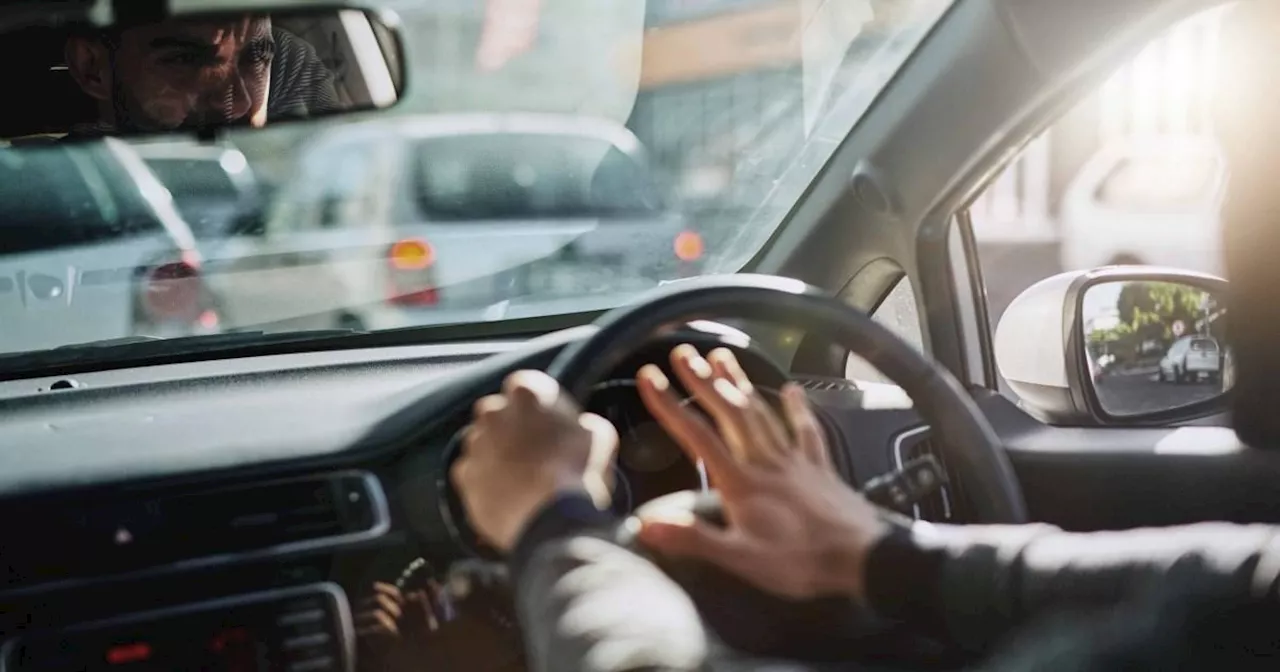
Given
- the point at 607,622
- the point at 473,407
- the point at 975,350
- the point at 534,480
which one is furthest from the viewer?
the point at 975,350

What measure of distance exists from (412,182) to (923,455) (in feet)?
17.0

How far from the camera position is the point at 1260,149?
2.68 m

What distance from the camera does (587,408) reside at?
→ 2.35 metres

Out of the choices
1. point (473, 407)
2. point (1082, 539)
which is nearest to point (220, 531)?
point (473, 407)

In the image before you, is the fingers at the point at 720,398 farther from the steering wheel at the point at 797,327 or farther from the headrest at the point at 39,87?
the headrest at the point at 39,87

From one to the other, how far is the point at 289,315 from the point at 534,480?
5.72 feet

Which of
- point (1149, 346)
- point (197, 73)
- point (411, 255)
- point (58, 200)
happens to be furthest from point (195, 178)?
point (1149, 346)

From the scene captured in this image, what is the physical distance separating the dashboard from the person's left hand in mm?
190

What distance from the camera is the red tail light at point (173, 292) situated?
10.9ft

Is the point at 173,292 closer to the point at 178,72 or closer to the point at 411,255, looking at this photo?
the point at 178,72

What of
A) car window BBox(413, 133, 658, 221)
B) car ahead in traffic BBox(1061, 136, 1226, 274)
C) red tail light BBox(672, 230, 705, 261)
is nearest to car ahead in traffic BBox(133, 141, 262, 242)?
car window BBox(413, 133, 658, 221)

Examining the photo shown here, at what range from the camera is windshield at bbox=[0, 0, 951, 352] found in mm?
2904

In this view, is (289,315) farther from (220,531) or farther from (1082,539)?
(1082,539)

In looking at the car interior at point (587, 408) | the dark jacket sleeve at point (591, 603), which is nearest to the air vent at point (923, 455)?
the car interior at point (587, 408)
